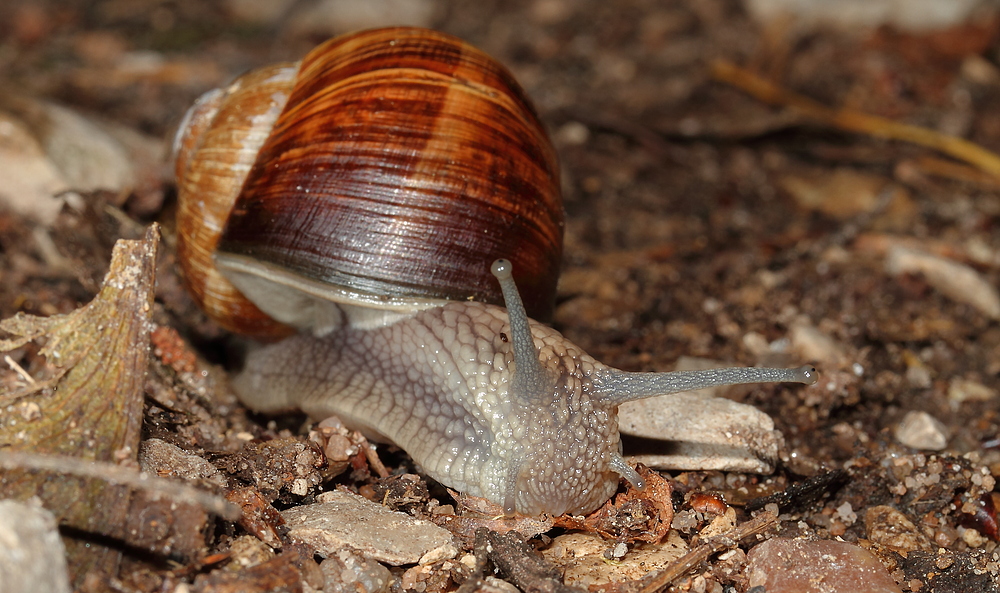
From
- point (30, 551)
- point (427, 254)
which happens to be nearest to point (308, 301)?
point (427, 254)

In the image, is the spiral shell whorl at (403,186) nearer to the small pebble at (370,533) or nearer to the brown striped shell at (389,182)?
the brown striped shell at (389,182)

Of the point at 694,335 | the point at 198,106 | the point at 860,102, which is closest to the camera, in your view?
the point at 198,106

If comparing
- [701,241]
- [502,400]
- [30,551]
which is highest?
[30,551]

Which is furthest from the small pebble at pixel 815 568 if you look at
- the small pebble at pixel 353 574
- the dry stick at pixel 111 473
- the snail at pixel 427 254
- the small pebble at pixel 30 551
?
the small pebble at pixel 30 551

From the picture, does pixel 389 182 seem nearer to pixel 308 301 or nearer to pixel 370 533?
pixel 308 301

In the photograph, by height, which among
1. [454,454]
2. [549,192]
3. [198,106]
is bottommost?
[454,454]

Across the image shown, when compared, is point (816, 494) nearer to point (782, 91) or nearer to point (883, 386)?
point (883, 386)

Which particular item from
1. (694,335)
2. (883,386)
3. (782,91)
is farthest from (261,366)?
(782,91)
